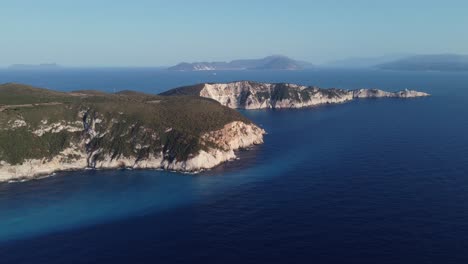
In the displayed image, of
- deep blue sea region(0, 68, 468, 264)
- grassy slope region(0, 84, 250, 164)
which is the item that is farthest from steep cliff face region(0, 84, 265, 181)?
deep blue sea region(0, 68, 468, 264)

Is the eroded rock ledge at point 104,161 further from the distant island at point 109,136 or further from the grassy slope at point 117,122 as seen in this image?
the grassy slope at point 117,122

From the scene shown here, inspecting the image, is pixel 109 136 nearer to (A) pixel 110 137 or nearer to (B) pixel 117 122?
(A) pixel 110 137

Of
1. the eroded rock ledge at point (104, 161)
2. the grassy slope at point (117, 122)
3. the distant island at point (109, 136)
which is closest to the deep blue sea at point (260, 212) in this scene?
the eroded rock ledge at point (104, 161)

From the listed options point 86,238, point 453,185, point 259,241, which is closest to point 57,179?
point 86,238

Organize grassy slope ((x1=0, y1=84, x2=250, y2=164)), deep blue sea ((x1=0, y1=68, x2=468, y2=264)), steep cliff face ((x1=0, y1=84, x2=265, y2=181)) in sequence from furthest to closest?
grassy slope ((x1=0, y1=84, x2=250, y2=164))
steep cliff face ((x1=0, y1=84, x2=265, y2=181))
deep blue sea ((x1=0, y1=68, x2=468, y2=264))

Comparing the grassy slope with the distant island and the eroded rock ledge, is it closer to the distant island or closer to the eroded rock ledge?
the distant island

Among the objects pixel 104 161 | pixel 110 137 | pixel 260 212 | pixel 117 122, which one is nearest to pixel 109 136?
pixel 110 137

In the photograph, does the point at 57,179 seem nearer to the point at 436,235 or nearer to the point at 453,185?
the point at 436,235
